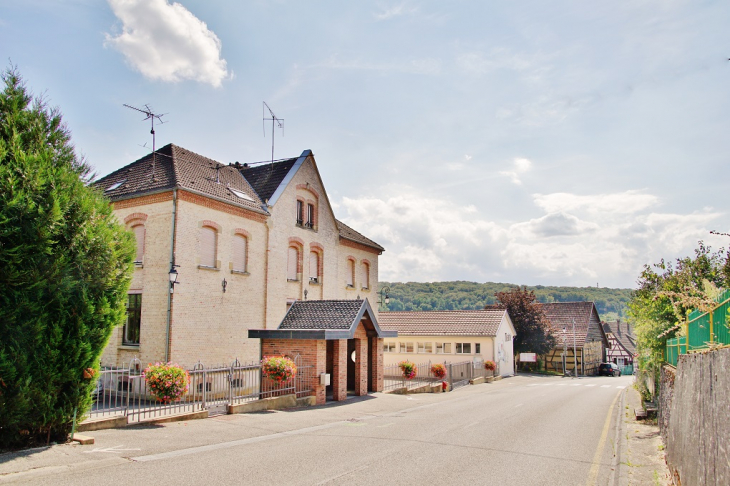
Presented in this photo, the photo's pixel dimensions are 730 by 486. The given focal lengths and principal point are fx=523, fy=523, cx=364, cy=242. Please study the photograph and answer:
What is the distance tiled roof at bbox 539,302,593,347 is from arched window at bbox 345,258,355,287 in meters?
33.2

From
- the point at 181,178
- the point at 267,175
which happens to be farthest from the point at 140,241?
the point at 267,175

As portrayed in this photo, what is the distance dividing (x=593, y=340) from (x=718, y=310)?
61.2 metres

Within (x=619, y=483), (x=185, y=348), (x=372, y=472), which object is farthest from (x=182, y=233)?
(x=619, y=483)

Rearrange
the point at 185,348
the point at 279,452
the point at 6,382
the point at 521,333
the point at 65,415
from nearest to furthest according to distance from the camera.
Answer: the point at 6,382 → the point at 65,415 → the point at 279,452 → the point at 185,348 → the point at 521,333

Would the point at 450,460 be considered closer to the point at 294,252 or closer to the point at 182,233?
the point at 182,233

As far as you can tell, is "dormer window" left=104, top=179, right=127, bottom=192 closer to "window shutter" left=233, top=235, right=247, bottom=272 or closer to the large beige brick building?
the large beige brick building

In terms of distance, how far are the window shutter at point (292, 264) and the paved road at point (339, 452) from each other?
993 centimetres

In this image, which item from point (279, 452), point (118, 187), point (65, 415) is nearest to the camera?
point (65, 415)

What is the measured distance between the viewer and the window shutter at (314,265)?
27.0m

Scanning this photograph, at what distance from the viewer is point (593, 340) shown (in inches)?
2493

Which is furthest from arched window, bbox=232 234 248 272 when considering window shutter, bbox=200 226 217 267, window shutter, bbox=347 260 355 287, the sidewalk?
the sidewalk

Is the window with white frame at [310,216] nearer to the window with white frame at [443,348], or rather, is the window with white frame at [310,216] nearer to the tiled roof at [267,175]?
the tiled roof at [267,175]

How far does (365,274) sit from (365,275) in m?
0.06

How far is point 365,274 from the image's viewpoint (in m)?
32.0
